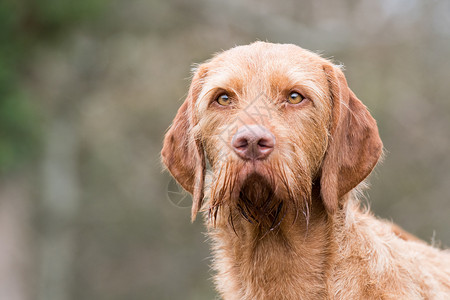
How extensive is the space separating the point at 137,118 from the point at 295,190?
18419mm

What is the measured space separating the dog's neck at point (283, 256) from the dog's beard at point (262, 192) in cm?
7

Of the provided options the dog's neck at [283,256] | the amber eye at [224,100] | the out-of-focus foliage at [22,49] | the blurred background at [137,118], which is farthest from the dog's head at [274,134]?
the out-of-focus foliage at [22,49]

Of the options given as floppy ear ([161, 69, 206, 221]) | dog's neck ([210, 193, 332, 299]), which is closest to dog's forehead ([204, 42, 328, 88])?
floppy ear ([161, 69, 206, 221])

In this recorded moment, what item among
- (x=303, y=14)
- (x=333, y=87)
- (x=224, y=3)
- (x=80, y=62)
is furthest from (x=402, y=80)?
(x=333, y=87)

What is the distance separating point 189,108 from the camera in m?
4.70

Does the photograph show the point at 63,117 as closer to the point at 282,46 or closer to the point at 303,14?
the point at 303,14

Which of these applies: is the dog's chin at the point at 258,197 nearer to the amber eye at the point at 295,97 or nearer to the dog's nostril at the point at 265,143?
the dog's nostril at the point at 265,143

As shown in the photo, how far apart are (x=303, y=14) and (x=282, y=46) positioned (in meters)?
15.6

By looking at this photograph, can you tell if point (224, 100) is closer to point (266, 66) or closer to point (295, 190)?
point (266, 66)

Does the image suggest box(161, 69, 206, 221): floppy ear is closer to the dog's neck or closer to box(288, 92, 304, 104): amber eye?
the dog's neck

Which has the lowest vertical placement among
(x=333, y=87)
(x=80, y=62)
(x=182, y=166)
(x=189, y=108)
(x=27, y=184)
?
(x=27, y=184)

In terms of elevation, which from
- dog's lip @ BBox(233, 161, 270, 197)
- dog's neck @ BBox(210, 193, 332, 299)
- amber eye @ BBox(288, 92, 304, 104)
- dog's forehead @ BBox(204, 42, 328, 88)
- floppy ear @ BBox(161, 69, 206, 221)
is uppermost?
dog's forehead @ BBox(204, 42, 328, 88)

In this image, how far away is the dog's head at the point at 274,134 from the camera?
3701 mm

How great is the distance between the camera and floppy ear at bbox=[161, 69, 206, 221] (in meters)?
4.48
